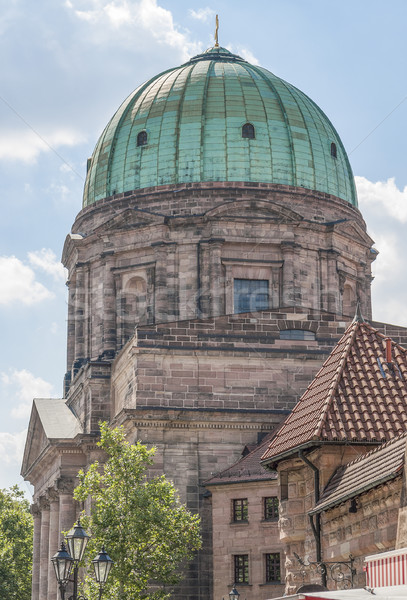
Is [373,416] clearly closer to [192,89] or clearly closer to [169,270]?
[169,270]

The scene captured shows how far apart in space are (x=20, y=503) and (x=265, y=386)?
114 feet

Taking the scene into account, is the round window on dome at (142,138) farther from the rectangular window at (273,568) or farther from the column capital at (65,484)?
the rectangular window at (273,568)

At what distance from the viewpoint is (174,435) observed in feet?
159

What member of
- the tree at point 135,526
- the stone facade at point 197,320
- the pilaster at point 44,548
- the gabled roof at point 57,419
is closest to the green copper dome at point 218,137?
the stone facade at point 197,320

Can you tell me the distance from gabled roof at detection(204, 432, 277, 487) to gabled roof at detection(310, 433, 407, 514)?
20.0m

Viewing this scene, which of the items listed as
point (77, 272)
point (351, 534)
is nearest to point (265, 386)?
point (77, 272)

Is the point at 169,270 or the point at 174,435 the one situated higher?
the point at 169,270

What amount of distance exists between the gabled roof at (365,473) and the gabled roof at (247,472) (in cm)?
1997

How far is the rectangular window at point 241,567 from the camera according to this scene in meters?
45.2

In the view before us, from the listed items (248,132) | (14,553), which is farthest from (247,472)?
(14,553)

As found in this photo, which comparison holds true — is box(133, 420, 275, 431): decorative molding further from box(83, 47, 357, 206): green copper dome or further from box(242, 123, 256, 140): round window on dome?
box(242, 123, 256, 140): round window on dome

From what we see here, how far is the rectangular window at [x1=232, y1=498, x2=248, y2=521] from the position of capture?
4575cm

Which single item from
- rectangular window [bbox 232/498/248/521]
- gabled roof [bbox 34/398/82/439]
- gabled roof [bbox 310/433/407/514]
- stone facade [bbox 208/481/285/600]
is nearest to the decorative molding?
stone facade [bbox 208/481/285/600]

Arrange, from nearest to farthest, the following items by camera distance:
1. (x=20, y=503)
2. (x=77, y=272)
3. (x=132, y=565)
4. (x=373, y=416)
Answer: (x=373, y=416) → (x=132, y=565) → (x=77, y=272) → (x=20, y=503)
